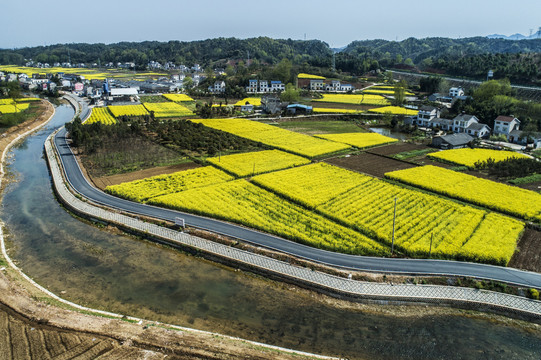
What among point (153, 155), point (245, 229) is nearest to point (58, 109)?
point (153, 155)

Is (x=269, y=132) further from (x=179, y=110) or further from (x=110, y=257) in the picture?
(x=110, y=257)

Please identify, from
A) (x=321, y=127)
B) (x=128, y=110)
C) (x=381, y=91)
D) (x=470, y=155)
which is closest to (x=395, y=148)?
(x=470, y=155)

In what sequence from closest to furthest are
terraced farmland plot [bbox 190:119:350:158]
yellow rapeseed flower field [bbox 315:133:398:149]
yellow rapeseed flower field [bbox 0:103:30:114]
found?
terraced farmland plot [bbox 190:119:350:158] → yellow rapeseed flower field [bbox 315:133:398:149] → yellow rapeseed flower field [bbox 0:103:30:114]

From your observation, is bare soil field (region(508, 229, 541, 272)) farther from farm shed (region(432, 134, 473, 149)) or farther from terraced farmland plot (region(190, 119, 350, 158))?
farm shed (region(432, 134, 473, 149))

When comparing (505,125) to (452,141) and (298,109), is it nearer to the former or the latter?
(452,141)

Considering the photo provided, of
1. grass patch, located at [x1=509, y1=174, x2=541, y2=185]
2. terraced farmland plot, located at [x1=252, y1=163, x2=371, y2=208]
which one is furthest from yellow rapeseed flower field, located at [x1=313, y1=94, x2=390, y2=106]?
terraced farmland plot, located at [x1=252, y1=163, x2=371, y2=208]

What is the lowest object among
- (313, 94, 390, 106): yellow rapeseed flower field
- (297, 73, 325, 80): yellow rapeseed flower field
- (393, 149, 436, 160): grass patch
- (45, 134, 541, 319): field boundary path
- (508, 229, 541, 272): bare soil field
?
(45, 134, 541, 319): field boundary path

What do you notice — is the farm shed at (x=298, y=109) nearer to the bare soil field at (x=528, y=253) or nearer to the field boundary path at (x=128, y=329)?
the bare soil field at (x=528, y=253)

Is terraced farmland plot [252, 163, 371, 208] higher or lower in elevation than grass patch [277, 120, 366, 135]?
lower
